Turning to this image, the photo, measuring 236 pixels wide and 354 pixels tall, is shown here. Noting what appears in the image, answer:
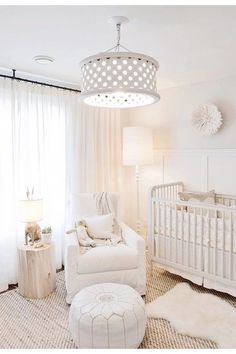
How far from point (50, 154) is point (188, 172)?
5.78 feet

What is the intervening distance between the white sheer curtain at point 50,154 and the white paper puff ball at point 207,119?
1162mm

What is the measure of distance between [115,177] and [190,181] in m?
1.08

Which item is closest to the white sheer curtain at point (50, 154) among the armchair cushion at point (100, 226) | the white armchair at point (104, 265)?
the armchair cushion at point (100, 226)

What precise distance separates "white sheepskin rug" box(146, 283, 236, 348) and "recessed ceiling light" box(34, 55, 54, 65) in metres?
2.44

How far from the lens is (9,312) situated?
8.55 ft

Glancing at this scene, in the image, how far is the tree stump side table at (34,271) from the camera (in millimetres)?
2797

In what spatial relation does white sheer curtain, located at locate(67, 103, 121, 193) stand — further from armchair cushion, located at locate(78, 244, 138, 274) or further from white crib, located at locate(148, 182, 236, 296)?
armchair cushion, located at locate(78, 244, 138, 274)

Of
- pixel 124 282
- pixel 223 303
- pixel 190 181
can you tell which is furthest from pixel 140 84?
pixel 190 181

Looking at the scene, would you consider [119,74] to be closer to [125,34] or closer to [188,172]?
[125,34]

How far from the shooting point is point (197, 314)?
249 cm

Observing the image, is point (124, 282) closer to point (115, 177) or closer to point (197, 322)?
point (197, 322)

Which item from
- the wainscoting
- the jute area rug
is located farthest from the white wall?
the jute area rug

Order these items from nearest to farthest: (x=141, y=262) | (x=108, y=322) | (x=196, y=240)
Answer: (x=108, y=322) < (x=141, y=262) < (x=196, y=240)

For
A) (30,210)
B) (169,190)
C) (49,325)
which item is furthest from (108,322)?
(169,190)
